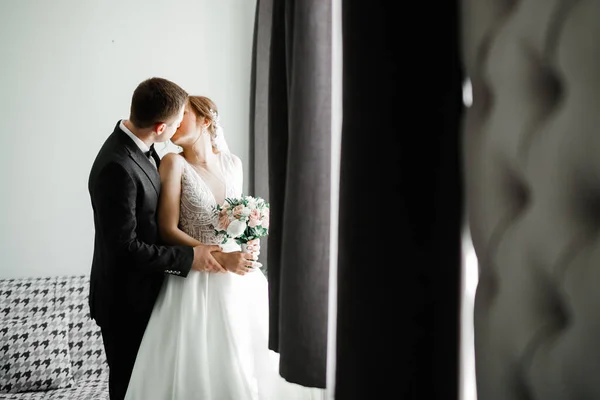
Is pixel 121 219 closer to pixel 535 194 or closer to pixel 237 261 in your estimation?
pixel 237 261

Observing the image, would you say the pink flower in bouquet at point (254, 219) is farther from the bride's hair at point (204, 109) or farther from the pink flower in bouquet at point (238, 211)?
the bride's hair at point (204, 109)

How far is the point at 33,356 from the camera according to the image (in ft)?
7.64

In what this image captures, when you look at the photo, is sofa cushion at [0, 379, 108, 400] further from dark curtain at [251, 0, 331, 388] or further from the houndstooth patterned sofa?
dark curtain at [251, 0, 331, 388]

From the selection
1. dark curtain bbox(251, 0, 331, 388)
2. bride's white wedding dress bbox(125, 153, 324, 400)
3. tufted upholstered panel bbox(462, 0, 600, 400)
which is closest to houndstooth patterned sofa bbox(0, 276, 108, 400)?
bride's white wedding dress bbox(125, 153, 324, 400)

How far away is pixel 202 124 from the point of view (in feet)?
6.83

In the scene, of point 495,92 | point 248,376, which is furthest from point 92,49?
point 495,92

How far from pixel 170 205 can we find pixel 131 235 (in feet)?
0.70

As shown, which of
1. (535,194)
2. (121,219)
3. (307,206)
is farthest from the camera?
(121,219)

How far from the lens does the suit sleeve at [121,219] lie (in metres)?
1.70

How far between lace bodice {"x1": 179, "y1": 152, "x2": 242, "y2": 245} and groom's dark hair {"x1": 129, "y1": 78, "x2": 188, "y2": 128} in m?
0.23

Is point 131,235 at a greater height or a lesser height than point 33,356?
greater

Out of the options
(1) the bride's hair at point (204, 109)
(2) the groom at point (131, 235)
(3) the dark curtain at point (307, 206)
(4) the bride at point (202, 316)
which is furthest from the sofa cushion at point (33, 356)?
(3) the dark curtain at point (307, 206)

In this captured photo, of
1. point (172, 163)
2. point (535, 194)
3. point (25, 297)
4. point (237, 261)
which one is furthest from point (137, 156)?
point (535, 194)

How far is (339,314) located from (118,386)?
57.2 inches
